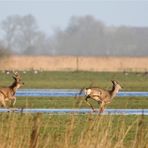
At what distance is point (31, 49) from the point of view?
507 ft

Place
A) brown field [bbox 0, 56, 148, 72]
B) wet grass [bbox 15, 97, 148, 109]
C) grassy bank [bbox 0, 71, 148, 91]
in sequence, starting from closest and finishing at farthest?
1. wet grass [bbox 15, 97, 148, 109]
2. grassy bank [bbox 0, 71, 148, 91]
3. brown field [bbox 0, 56, 148, 72]

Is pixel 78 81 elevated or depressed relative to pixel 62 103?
depressed

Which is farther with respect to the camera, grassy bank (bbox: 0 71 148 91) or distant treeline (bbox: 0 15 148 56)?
distant treeline (bbox: 0 15 148 56)

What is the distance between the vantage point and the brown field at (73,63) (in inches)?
3573

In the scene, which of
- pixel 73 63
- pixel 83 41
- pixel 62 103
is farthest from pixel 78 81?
pixel 83 41

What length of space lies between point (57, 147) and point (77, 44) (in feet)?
559

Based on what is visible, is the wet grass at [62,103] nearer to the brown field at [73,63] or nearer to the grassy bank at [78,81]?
the grassy bank at [78,81]

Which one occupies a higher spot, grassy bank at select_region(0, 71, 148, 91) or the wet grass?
the wet grass

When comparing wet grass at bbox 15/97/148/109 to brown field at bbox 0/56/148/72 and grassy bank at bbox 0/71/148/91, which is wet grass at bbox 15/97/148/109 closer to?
grassy bank at bbox 0/71/148/91

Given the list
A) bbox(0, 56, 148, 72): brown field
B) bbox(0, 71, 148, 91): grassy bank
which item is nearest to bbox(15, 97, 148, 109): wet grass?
bbox(0, 71, 148, 91): grassy bank

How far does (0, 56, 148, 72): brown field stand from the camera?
298 feet

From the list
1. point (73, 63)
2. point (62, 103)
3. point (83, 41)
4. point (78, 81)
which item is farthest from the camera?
point (83, 41)

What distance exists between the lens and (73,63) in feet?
304

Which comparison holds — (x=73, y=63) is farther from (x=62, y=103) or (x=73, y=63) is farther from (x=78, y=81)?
(x=62, y=103)
